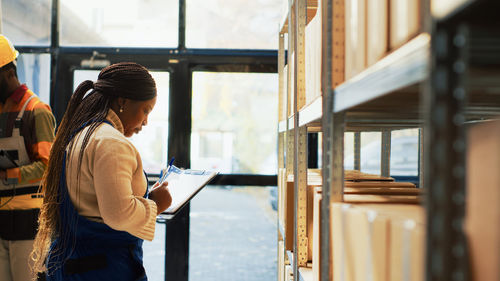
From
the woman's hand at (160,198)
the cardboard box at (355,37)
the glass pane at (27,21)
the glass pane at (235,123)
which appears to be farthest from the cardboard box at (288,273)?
the glass pane at (27,21)

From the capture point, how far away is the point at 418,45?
483mm

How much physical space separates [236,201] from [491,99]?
233 centimetres

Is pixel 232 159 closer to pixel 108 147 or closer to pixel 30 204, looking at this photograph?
pixel 30 204

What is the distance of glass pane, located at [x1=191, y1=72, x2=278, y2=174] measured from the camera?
9.30ft

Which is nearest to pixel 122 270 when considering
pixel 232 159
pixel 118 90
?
pixel 118 90

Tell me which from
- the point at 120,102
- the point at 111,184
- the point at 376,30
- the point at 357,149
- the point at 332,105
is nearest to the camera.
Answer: the point at 376,30

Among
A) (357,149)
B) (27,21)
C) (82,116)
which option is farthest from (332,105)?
(27,21)

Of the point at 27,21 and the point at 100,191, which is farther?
the point at 27,21

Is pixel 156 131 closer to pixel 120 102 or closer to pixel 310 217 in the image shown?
pixel 120 102

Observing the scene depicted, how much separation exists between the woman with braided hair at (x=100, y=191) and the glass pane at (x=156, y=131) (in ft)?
4.54

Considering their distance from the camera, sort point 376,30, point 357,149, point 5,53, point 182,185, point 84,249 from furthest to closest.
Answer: point 357,149 → point 5,53 → point 182,185 → point 84,249 → point 376,30

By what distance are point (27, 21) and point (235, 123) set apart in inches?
68.4

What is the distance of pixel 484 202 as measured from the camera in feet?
1.52

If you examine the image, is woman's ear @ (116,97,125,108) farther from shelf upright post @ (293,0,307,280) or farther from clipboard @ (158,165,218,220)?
shelf upright post @ (293,0,307,280)
